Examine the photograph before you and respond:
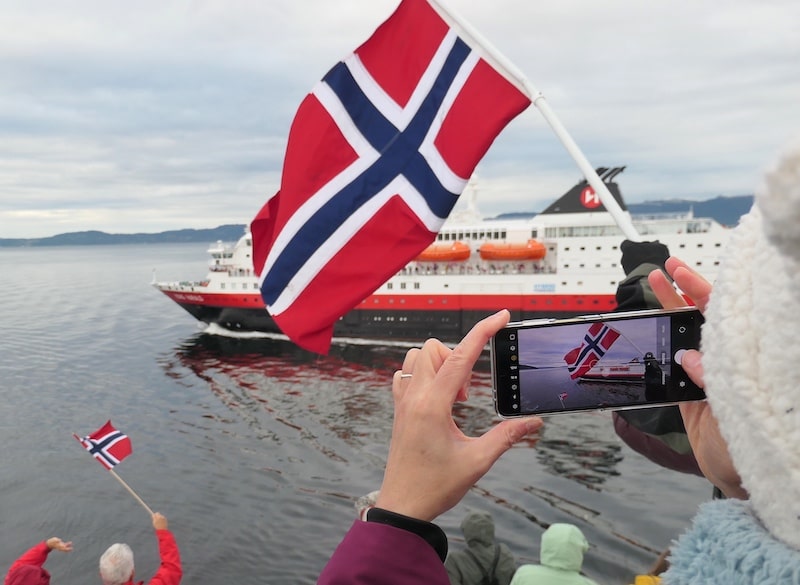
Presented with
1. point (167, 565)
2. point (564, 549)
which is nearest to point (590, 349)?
point (564, 549)

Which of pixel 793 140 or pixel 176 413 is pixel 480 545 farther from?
pixel 176 413

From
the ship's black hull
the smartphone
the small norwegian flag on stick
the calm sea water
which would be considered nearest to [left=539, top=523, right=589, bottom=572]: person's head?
the smartphone

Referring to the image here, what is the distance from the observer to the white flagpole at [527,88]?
417 cm

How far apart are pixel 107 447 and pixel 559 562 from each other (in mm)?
5647

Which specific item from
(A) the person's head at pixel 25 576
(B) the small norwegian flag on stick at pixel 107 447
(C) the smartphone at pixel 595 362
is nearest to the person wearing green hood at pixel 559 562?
(C) the smartphone at pixel 595 362

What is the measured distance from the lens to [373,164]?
4.96 meters

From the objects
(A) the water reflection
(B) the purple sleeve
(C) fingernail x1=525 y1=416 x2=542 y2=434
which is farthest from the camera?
(A) the water reflection

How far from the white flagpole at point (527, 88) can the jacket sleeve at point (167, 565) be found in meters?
4.46

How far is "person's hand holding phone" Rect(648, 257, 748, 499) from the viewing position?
1.04m

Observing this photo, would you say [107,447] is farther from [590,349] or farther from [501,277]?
[501,277]

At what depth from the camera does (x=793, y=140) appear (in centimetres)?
45

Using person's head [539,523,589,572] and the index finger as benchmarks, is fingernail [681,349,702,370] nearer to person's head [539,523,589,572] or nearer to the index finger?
the index finger

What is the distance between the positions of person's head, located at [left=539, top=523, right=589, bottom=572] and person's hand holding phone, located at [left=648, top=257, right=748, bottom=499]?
263cm

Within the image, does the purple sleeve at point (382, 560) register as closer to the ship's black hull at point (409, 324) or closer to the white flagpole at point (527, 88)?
the white flagpole at point (527, 88)
